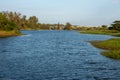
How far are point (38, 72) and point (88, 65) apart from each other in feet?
27.6

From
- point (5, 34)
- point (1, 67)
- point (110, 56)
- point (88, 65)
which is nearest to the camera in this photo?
point (1, 67)

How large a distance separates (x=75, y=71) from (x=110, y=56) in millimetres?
13112

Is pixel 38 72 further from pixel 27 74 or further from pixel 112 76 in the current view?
pixel 112 76

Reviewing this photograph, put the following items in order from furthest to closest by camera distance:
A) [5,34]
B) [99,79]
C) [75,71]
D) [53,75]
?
[5,34], [75,71], [53,75], [99,79]

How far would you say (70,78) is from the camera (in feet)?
95.6

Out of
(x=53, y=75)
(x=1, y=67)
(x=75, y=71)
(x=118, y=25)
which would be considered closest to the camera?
(x=53, y=75)

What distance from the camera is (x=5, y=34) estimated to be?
440 ft

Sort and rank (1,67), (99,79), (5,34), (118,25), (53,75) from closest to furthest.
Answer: (99,79) < (53,75) < (1,67) < (5,34) < (118,25)

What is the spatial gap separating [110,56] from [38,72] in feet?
53.6

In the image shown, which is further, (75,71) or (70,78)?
(75,71)

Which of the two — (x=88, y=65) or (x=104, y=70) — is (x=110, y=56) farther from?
(x=104, y=70)

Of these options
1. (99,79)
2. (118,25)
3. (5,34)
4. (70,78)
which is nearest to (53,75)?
(70,78)

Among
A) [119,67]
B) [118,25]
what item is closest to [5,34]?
[118,25]

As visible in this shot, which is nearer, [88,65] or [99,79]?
[99,79]
